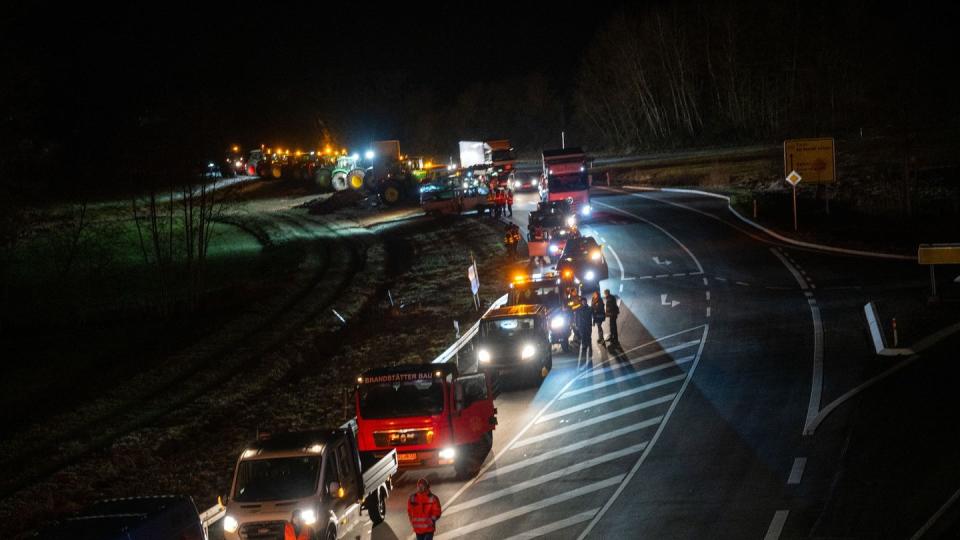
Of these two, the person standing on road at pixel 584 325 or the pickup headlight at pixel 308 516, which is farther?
the person standing on road at pixel 584 325

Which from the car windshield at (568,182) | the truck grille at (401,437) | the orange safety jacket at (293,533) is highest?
the car windshield at (568,182)

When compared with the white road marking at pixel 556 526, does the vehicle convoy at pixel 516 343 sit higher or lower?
higher

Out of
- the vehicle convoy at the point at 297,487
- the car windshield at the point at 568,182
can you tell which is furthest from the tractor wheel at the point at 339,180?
the vehicle convoy at the point at 297,487

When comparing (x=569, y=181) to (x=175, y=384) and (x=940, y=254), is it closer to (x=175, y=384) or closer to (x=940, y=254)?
(x=940, y=254)

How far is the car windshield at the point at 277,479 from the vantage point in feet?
45.0

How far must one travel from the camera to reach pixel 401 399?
1872 centimetres

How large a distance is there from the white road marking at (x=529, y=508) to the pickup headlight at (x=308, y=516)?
2.71 metres

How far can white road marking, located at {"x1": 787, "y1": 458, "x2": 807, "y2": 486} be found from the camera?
16234 millimetres

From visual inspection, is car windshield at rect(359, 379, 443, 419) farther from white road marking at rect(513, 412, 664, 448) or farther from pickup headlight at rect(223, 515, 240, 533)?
pickup headlight at rect(223, 515, 240, 533)

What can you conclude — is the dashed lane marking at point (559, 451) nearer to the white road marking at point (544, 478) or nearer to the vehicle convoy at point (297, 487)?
the white road marking at point (544, 478)

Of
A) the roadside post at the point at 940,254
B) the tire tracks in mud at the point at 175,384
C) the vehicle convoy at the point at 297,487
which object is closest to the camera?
the vehicle convoy at the point at 297,487

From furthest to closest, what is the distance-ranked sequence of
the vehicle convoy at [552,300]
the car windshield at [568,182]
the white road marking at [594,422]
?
the car windshield at [568,182], the vehicle convoy at [552,300], the white road marking at [594,422]

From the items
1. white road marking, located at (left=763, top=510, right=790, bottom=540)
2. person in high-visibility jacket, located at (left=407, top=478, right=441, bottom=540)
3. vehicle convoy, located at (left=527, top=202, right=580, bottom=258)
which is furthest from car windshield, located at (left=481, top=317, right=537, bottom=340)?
vehicle convoy, located at (left=527, top=202, right=580, bottom=258)

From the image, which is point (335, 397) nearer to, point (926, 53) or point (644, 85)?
point (926, 53)
